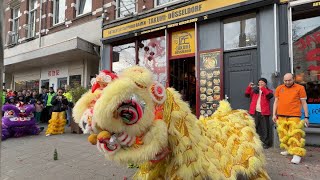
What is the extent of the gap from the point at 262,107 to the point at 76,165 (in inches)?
169

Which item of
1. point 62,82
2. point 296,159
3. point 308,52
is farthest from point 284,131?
point 62,82

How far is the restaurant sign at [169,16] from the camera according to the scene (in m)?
7.59

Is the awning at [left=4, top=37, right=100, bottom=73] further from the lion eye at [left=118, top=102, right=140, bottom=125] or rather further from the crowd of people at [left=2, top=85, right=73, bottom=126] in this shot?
the lion eye at [left=118, top=102, right=140, bottom=125]

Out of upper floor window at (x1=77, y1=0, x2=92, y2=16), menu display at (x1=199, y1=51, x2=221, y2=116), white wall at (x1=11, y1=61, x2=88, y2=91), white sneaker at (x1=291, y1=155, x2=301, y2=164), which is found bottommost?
white sneaker at (x1=291, y1=155, x2=301, y2=164)

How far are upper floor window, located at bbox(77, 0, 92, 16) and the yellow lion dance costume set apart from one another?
11.8 metres

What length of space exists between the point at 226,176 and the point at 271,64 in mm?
4937

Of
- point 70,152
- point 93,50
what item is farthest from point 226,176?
point 93,50

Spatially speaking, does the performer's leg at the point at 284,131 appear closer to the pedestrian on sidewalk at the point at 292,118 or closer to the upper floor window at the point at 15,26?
the pedestrian on sidewalk at the point at 292,118

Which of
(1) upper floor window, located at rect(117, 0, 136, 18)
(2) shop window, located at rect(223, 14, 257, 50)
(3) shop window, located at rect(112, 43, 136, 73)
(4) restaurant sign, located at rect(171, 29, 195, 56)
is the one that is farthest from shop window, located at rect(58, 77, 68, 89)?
(2) shop window, located at rect(223, 14, 257, 50)

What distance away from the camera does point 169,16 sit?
8695 millimetres

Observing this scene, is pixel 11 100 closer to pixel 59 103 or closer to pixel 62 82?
pixel 59 103

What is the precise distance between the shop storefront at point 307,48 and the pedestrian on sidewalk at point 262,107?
39.5 inches

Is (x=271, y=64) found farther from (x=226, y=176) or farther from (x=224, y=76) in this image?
(x=226, y=176)

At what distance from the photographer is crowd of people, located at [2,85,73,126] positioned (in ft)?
29.9
